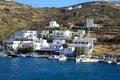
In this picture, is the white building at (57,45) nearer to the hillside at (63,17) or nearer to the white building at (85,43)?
the white building at (85,43)

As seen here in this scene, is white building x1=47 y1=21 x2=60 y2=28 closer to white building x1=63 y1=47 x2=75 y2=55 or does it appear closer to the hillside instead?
the hillside

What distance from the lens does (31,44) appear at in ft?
438

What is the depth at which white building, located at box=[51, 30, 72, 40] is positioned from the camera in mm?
140000

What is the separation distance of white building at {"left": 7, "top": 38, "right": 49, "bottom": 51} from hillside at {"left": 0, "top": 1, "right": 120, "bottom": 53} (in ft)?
48.4

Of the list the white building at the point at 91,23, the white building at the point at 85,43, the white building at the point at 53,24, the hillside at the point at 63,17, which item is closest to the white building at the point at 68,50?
the white building at the point at 85,43

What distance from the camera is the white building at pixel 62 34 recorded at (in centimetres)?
14000

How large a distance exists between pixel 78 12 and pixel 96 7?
8.70m

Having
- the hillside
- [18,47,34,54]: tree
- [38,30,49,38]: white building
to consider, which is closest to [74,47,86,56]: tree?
the hillside

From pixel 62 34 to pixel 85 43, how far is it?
13493mm

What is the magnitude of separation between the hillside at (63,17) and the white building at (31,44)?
581 inches

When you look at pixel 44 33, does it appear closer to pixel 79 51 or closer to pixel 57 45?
pixel 57 45

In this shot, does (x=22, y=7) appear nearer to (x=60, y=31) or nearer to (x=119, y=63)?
(x=60, y=31)

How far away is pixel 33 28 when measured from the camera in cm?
16162

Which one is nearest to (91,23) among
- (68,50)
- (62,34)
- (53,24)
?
(62,34)
